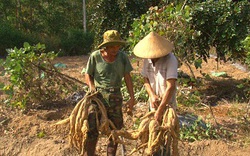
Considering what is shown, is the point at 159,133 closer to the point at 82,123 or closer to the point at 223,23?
the point at 82,123

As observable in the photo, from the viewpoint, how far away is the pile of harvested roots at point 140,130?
2865mm

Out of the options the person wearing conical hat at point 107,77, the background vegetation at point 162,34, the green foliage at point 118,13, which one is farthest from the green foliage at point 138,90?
the person wearing conical hat at point 107,77

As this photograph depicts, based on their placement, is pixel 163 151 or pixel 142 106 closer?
pixel 163 151

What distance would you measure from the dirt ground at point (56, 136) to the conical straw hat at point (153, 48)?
2.95ft

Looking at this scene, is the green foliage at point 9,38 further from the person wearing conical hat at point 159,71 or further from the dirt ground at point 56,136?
the person wearing conical hat at point 159,71

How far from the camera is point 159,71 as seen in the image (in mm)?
3059

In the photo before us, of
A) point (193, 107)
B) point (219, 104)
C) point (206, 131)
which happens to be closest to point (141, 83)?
point (193, 107)

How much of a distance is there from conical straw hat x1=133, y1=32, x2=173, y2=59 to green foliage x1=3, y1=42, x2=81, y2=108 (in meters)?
2.73

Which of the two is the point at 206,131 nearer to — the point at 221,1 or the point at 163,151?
the point at 163,151

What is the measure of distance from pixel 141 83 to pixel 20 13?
33.3 feet

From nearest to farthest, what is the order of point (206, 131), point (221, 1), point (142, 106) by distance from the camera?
→ point (206, 131) < point (142, 106) < point (221, 1)

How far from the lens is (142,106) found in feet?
18.5

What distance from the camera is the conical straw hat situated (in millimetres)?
2990

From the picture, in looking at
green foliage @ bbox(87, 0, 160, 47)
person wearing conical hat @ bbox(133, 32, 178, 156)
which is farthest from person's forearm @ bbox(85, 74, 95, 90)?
green foliage @ bbox(87, 0, 160, 47)
